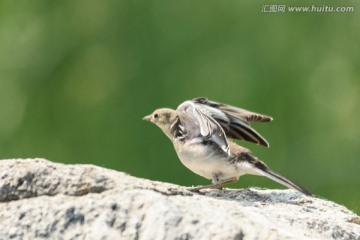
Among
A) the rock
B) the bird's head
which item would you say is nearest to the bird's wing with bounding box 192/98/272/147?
the bird's head

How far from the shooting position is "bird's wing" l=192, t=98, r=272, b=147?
344 centimetres

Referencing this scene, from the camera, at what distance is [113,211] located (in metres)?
2.35

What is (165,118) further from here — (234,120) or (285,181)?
(285,181)

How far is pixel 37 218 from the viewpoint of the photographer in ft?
7.73

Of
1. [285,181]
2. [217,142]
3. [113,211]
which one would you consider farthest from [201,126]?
[113,211]

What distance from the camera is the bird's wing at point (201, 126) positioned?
3.34 metres

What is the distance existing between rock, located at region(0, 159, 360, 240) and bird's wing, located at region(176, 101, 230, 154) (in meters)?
0.68

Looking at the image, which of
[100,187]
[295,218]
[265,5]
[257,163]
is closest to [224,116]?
[257,163]

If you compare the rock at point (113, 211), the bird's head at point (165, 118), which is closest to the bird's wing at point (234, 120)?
the bird's head at point (165, 118)

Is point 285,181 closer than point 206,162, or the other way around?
point 285,181

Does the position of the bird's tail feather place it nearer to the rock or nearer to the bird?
the bird

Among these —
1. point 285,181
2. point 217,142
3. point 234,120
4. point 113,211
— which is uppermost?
point 234,120

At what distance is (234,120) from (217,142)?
0.15 m

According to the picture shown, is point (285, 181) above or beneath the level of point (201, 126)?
beneath
